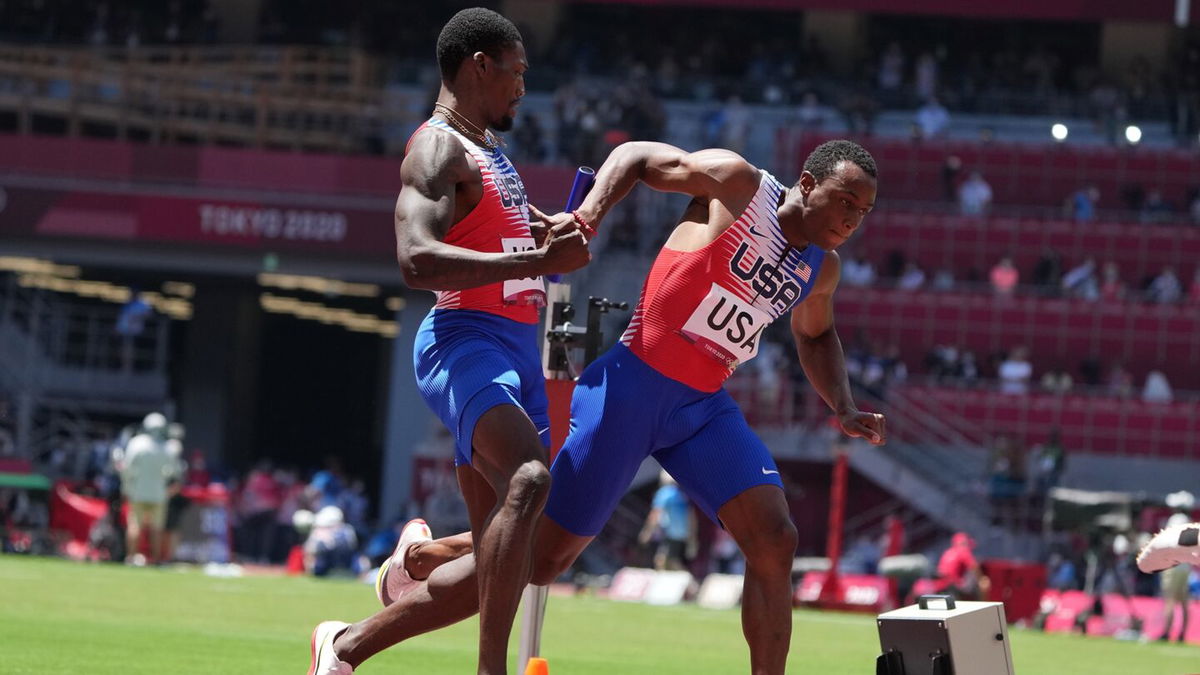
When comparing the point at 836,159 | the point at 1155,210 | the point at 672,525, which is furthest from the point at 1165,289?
the point at 836,159

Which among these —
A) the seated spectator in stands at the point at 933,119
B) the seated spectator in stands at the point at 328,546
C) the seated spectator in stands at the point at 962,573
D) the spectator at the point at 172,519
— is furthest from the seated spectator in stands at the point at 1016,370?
the spectator at the point at 172,519

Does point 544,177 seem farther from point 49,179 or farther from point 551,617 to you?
point 551,617

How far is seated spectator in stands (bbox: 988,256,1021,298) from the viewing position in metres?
32.5

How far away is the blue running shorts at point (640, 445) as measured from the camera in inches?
266

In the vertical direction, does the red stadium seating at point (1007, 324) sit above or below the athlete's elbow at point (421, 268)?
above

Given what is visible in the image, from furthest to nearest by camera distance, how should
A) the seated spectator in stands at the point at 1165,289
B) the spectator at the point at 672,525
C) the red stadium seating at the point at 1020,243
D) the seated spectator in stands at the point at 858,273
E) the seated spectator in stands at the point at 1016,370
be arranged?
1. the red stadium seating at the point at 1020,243
2. the seated spectator in stands at the point at 858,273
3. the seated spectator in stands at the point at 1165,289
4. the seated spectator in stands at the point at 1016,370
5. the spectator at the point at 672,525

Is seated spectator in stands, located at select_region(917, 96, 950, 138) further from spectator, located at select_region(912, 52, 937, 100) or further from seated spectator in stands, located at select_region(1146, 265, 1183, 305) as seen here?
seated spectator in stands, located at select_region(1146, 265, 1183, 305)

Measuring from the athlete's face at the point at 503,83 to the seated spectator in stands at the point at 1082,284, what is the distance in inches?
1080

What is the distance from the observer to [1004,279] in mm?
32562

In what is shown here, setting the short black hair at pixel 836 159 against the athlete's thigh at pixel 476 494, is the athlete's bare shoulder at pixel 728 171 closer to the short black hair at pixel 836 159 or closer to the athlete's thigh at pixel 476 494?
the short black hair at pixel 836 159

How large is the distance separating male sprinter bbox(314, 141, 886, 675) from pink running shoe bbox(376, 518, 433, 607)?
6 centimetres

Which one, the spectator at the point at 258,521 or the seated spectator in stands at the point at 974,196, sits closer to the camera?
the spectator at the point at 258,521

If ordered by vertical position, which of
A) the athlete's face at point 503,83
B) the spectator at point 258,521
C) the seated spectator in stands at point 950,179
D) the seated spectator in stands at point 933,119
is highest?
the seated spectator in stands at point 933,119

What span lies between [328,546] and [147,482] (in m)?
2.89
